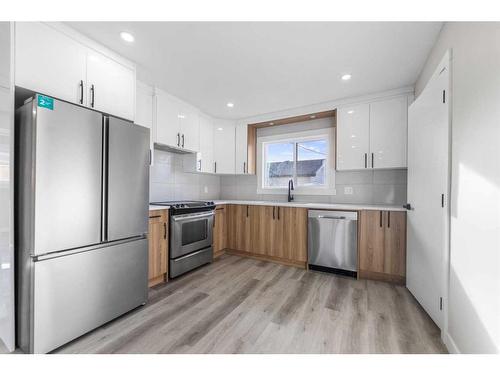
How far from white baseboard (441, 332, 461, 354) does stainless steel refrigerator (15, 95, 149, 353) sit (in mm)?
2354

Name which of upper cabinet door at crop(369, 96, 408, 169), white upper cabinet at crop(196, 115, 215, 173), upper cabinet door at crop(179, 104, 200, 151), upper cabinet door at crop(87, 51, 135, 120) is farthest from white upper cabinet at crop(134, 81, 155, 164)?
upper cabinet door at crop(369, 96, 408, 169)

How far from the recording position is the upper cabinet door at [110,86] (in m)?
1.76

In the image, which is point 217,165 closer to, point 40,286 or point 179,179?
point 179,179

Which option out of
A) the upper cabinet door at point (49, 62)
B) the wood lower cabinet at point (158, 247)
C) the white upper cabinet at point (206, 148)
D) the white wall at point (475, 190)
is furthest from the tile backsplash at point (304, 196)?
the white wall at point (475, 190)

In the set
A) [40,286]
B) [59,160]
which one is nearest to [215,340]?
[40,286]

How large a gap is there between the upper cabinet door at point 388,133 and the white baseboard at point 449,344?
1.78 metres

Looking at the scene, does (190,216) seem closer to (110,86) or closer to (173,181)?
(173,181)

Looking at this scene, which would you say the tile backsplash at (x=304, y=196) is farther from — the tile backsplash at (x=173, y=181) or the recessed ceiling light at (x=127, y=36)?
the recessed ceiling light at (x=127, y=36)

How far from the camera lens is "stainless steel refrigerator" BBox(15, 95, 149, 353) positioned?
1308mm

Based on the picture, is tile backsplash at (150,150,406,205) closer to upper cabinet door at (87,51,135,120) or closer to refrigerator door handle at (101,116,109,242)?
upper cabinet door at (87,51,135,120)

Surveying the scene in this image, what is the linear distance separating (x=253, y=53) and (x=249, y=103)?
1.18 metres

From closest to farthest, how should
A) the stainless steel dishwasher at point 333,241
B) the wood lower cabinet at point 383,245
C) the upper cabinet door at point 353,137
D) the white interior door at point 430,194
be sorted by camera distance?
1. the white interior door at point 430,194
2. the wood lower cabinet at point 383,245
3. the stainless steel dishwasher at point 333,241
4. the upper cabinet door at point 353,137
